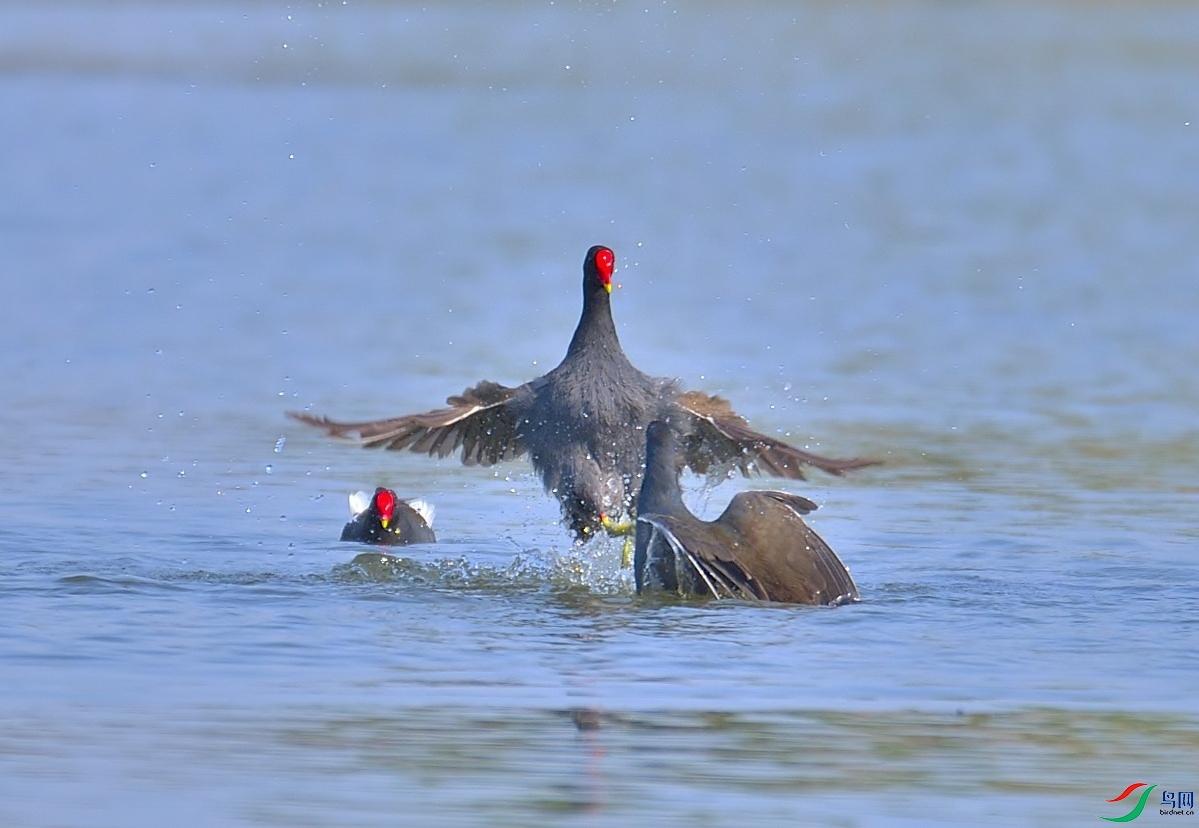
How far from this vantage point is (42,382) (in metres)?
11.5

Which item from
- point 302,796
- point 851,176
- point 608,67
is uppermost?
point 608,67

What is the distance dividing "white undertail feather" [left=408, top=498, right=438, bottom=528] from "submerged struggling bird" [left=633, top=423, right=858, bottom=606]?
1772mm

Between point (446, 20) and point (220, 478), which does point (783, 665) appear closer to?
point (220, 478)

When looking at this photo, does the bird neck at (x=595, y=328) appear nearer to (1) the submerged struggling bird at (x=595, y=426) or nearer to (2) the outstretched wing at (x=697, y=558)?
(1) the submerged struggling bird at (x=595, y=426)

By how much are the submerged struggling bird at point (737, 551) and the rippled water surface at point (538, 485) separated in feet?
0.39

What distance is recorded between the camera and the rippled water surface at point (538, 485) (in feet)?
17.1

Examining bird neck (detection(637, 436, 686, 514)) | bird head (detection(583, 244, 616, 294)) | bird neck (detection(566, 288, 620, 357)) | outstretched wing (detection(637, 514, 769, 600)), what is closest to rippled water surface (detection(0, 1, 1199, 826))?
outstretched wing (detection(637, 514, 769, 600))

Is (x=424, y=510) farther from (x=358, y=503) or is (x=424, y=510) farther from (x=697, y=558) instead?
(x=697, y=558)

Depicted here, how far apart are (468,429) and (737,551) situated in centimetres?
168

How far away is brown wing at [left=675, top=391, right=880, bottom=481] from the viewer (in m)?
8.06

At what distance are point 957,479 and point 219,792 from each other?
5314 millimetres

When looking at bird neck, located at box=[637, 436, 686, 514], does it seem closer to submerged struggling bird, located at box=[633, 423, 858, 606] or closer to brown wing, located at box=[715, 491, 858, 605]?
submerged struggling bird, located at box=[633, 423, 858, 606]

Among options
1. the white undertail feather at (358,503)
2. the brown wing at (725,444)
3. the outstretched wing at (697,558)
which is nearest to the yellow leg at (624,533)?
the brown wing at (725,444)

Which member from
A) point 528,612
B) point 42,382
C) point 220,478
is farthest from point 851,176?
point 528,612
